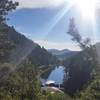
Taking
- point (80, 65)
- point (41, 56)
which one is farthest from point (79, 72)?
point (41, 56)

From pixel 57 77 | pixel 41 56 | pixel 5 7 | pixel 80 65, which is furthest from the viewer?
pixel 41 56

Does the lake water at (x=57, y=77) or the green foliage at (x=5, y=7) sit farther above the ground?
the green foliage at (x=5, y=7)

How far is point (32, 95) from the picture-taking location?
2305cm

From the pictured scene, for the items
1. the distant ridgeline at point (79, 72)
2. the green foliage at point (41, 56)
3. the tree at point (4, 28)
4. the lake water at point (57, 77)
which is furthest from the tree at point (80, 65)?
the green foliage at point (41, 56)

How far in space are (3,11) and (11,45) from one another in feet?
9.18

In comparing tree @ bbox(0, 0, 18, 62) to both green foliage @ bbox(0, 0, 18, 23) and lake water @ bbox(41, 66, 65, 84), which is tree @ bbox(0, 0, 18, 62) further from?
lake water @ bbox(41, 66, 65, 84)

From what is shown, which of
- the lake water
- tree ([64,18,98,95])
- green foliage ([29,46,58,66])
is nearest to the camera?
tree ([64,18,98,95])

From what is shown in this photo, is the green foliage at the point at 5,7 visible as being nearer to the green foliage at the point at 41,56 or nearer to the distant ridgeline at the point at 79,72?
the distant ridgeline at the point at 79,72

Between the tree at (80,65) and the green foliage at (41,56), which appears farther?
the green foliage at (41,56)

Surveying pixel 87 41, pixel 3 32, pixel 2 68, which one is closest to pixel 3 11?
pixel 3 32

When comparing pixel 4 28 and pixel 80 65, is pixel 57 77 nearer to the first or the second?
pixel 80 65

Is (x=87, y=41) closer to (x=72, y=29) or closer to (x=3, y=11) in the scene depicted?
(x=72, y=29)

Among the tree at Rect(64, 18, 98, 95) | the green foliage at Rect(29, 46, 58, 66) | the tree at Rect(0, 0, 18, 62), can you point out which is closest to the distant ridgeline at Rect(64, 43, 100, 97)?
the tree at Rect(64, 18, 98, 95)

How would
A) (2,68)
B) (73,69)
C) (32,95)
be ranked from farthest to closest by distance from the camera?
(73,69) < (2,68) < (32,95)
